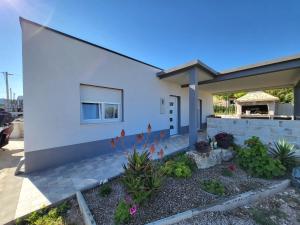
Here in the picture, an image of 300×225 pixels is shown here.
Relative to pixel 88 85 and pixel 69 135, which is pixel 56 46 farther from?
pixel 69 135

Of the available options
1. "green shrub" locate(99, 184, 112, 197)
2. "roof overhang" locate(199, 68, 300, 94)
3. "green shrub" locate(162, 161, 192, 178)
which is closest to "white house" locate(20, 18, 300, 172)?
"roof overhang" locate(199, 68, 300, 94)

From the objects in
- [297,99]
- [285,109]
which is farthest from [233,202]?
[285,109]

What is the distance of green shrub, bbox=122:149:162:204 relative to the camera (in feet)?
8.39

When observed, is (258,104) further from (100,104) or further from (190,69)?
(100,104)

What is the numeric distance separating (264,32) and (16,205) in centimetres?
1202

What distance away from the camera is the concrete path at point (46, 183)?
8.87 ft

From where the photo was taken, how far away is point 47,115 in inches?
171

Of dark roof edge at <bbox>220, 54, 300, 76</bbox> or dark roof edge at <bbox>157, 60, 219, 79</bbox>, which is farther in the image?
dark roof edge at <bbox>157, 60, 219, 79</bbox>

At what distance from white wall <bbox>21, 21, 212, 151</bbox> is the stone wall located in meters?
3.79

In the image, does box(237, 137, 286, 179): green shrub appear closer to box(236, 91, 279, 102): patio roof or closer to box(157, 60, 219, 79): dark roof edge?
box(157, 60, 219, 79): dark roof edge

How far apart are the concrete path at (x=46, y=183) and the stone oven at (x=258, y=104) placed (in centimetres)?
1603

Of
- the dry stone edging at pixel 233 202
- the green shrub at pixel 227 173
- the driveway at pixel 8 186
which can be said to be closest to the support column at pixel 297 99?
the dry stone edging at pixel 233 202

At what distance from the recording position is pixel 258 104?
1664cm

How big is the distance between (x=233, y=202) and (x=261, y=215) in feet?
1.39
